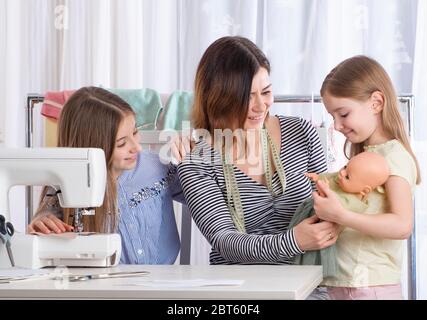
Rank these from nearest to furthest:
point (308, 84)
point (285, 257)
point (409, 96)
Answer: point (285, 257)
point (409, 96)
point (308, 84)

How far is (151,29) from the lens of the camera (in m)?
3.41

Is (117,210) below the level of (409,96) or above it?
below


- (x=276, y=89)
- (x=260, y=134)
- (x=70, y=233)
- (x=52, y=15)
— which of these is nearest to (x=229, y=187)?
(x=260, y=134)

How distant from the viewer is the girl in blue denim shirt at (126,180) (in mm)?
2273

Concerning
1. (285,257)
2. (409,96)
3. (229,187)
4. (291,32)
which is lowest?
(285,257)

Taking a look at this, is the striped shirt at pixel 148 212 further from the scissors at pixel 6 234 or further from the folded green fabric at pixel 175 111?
the scissors at pixel 6 234

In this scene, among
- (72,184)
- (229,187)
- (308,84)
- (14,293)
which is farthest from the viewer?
(308,84)

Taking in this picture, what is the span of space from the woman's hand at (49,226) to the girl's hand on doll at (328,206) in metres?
0.56

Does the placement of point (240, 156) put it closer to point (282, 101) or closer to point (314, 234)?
point (314, 234)

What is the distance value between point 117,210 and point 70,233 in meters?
0.33

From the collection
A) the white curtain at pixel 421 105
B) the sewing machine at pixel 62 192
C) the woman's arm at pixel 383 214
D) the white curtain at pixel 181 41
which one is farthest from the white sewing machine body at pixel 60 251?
the white curtain at pixel 421 105

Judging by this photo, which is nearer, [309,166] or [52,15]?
[309,166]

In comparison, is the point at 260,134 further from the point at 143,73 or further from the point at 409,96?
the point at 143,73

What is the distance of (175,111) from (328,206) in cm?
81
